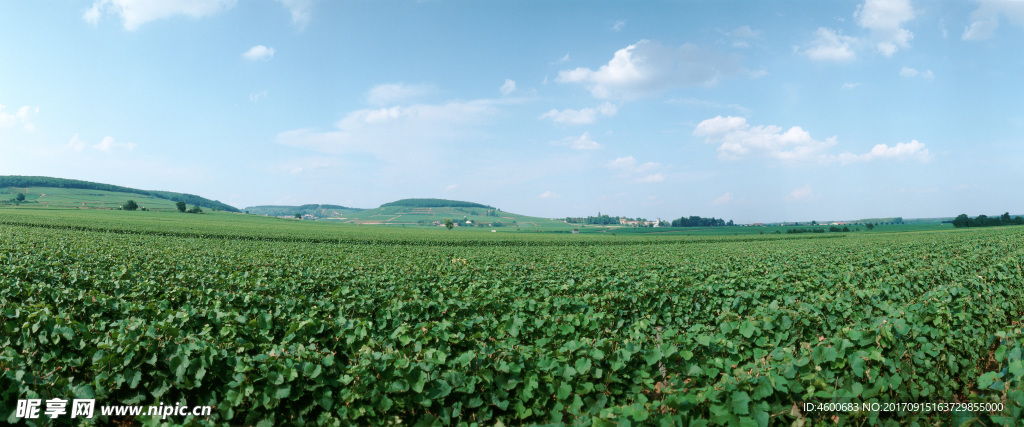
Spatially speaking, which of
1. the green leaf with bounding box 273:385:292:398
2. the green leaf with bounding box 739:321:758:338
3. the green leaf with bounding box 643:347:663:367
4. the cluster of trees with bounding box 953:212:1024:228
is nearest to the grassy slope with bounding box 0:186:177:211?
the green leaf with bounding box 273:385:292:398

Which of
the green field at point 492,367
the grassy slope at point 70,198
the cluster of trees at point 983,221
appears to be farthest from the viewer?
the grassy slope at point 70,198

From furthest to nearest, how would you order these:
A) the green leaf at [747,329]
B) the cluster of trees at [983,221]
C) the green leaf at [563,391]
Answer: the cluster of trees at [983,221]
the green leaf at [747,329]
the green leaf at [563,391]

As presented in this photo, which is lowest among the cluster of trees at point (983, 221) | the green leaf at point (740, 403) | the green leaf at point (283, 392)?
the green leaf at point (283, 392)

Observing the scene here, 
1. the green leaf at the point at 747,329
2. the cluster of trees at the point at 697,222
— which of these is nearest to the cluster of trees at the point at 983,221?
the cluster of trees at the point at 697,222

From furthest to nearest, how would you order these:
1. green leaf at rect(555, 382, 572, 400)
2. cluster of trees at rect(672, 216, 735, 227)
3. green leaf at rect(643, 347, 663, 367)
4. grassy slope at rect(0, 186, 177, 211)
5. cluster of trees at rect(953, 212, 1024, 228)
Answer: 1. cluster of trees at rect(672, 216, 735, 227)
2. grassy slope at rect(0, 186, 177, 211)
3. cluster of trees at rect(953, 212, 1024, 228)
4. green leaf at rect(643, 347, 663, 367)
5. green leaf at rect(555, 382, 572, 400)

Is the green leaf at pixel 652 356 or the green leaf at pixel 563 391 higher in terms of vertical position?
the green leaf at pixel 652 356

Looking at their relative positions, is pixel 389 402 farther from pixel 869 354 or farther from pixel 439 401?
pixel 869 354

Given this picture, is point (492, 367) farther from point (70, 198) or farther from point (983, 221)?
point (70, 198)

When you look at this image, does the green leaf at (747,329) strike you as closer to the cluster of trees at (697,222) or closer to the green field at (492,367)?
the green field at (492,367)

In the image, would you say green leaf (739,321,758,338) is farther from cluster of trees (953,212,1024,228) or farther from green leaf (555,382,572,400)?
cluster of trees (953,212,1024,228)

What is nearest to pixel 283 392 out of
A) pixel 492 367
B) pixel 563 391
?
pixel 492 367

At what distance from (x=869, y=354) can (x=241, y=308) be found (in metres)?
11.2

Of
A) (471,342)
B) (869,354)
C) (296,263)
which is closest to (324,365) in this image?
(471,342)

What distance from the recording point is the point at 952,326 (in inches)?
321
